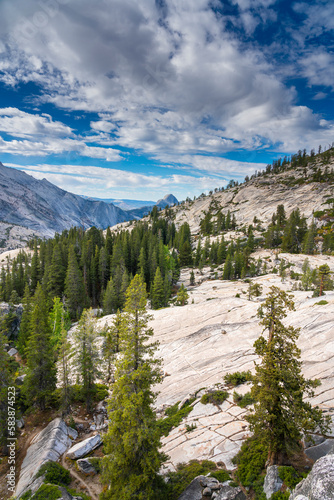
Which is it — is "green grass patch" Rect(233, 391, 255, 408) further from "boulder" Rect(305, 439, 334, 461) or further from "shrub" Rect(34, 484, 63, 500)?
"shrub" Rect(34, 484, 63, 500)

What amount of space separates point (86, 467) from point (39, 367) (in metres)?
12.5

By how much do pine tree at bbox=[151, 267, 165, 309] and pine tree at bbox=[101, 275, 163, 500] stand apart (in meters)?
43.8

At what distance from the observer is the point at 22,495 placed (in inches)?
588

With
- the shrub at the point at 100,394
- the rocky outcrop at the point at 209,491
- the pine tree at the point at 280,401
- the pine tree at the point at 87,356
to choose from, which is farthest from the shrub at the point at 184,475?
the shrub at the point at 100,394

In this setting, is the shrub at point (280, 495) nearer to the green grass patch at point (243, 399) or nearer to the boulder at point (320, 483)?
the boulder at point (320, 483)

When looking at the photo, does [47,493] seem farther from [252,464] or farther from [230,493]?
[252,464]

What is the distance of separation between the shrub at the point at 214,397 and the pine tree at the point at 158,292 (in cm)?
3668

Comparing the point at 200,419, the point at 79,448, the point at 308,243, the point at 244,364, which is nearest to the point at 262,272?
the point at 308,243

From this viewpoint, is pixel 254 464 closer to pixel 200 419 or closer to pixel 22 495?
pixel 200 419

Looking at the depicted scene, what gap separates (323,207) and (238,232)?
46.2 metres

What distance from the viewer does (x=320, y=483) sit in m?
7.29

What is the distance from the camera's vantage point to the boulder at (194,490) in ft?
40.2

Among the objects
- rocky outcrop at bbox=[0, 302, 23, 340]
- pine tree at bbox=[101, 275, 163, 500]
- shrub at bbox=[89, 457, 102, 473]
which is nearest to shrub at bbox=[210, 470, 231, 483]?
pine tree at bbox=[101, 275, 163, 500]

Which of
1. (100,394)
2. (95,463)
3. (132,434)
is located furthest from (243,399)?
(100,394)
